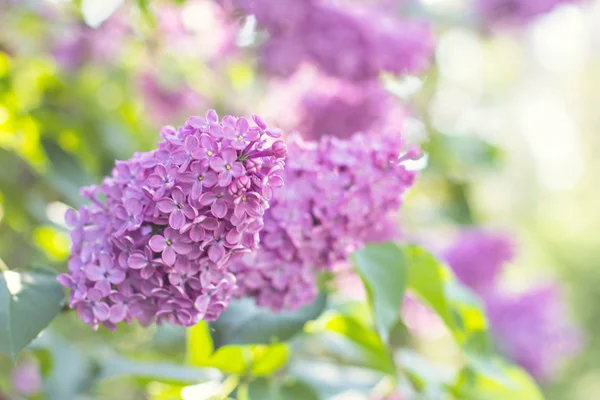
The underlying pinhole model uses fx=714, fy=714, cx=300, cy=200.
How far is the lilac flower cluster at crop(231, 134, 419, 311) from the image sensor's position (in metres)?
0.85

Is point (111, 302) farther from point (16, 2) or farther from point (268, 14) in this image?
point (16, 2)

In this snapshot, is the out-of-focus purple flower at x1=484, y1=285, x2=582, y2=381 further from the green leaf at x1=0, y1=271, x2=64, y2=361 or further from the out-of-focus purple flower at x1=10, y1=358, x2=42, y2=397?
the green leaf at x1=0, y1=271, x2=64, y2=361

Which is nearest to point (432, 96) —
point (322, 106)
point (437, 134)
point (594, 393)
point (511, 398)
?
point (437, 134)

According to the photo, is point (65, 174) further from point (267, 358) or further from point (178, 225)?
point (178, 225)

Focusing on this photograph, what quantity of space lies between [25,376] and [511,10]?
1618 millimetres

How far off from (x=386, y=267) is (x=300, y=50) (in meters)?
0.67

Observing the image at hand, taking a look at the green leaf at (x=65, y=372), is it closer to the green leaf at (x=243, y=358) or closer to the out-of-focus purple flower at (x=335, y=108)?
the green leaf at (x=243, y=358)

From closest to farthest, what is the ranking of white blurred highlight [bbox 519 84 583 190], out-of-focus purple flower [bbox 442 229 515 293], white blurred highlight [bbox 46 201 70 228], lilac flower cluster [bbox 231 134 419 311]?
lilac flower cluster [bbox 231 134 419 311]
white blurred highlight [bbox 46 201 70 228]
out-of-focus purple flower [bbox 442 229 515 293]
white blurred highlight [bbox 519 84 583 190]

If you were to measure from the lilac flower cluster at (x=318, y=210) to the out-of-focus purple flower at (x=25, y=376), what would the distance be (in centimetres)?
113

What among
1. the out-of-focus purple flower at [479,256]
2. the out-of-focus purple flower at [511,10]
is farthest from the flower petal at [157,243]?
the out-of-focus purple flower at [511,10]

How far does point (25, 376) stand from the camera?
1866 mm

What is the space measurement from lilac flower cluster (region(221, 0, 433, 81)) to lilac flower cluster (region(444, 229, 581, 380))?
0.69 metres

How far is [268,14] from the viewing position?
1394mm

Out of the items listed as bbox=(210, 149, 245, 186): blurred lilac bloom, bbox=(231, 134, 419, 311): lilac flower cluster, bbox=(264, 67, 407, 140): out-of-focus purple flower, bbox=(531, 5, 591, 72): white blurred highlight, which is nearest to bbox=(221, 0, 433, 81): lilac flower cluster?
bbox=(264, 67, 407, 140): out-of-focus purple flower
